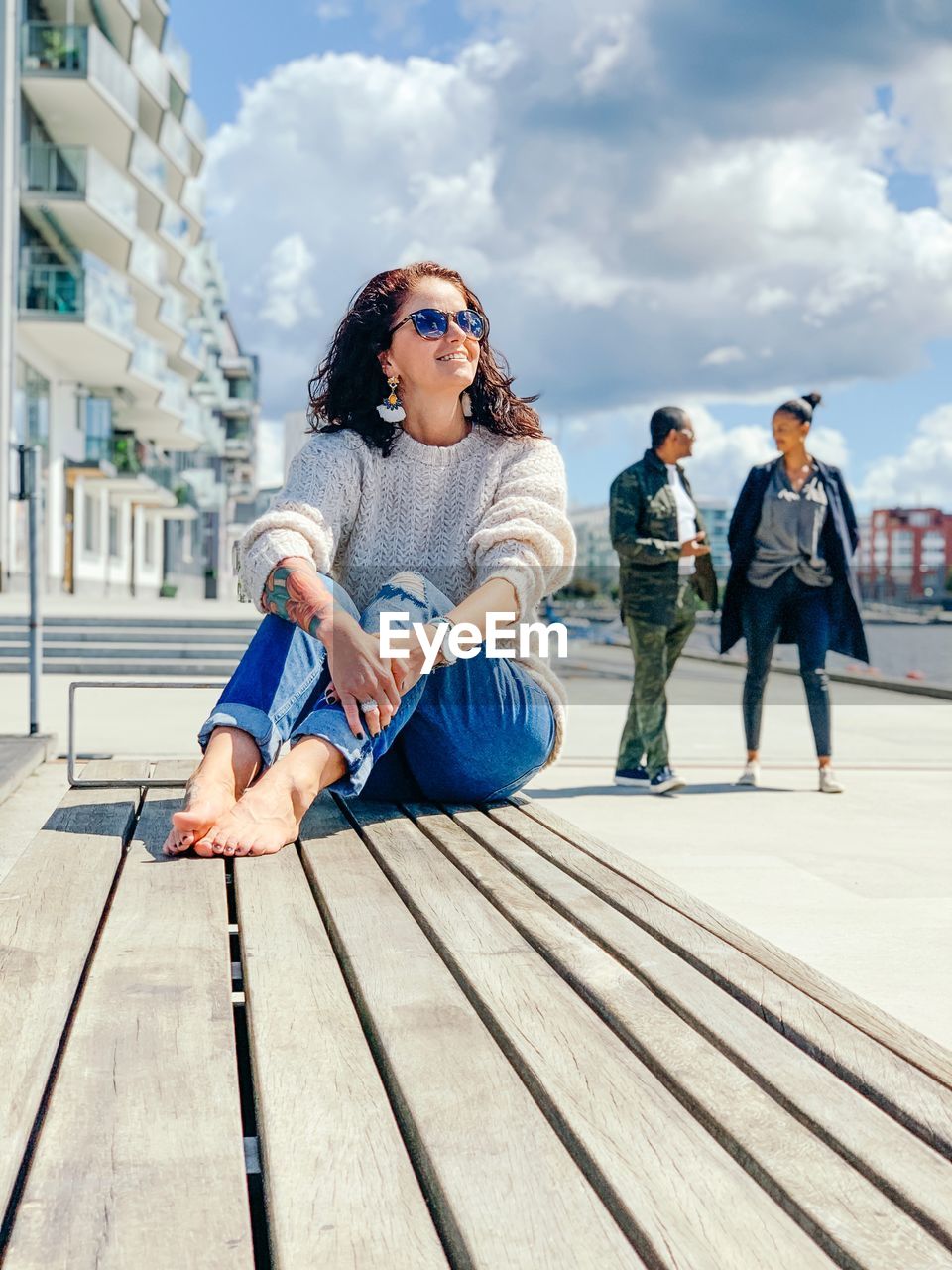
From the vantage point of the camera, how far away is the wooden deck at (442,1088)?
40.6 inches

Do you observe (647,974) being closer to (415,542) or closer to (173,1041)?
(173,1041)

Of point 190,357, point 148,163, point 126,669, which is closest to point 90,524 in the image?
point 190,357

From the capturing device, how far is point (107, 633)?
54.1 feet

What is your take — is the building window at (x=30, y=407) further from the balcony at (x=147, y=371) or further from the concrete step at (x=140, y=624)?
the concrete step at (x=140, y=624)

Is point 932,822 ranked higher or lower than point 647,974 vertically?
lower

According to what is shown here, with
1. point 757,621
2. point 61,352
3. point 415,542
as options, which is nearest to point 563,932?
point 415,542

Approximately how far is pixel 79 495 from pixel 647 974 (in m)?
36.6

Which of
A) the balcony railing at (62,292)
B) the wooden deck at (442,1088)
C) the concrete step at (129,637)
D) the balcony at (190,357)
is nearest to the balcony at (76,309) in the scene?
the balcony railing at (62,292)

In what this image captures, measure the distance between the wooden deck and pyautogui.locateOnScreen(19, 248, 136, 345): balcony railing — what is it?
3028 cm

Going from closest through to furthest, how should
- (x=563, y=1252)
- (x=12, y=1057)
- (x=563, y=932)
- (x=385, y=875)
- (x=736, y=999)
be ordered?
(x=563, y=1252) → (x=12, y=1057) → (x=736, y=999) → (x=563, y=932) → (x=385, y=875)

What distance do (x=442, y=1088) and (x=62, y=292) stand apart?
31627 millimetres

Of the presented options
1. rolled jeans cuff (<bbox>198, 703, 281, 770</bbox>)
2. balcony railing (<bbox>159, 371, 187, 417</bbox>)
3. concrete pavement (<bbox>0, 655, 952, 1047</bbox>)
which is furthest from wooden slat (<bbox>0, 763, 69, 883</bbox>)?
balcony railing (<bbox>159, 371, 187, 417</bbox>)

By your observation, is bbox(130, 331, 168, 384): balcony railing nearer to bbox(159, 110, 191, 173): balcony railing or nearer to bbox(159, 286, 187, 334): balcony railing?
bbox(159, 286, 187, 334): balcony railing

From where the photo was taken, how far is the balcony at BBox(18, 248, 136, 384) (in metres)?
30.2
